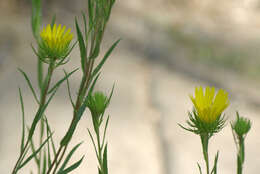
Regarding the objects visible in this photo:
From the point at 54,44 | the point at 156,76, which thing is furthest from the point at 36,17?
the point at 156,76

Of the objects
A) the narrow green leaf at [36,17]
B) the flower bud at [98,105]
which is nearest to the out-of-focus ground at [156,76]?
the narrow green leaf at [36,17]

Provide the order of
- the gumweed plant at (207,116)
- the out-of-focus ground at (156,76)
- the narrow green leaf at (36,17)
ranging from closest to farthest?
the gumweed plant at (207,116) < the narrow green leaf at (36,17) < the out-of-focus ground at (156,76)

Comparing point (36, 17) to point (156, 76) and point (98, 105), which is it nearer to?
point (98, 105)

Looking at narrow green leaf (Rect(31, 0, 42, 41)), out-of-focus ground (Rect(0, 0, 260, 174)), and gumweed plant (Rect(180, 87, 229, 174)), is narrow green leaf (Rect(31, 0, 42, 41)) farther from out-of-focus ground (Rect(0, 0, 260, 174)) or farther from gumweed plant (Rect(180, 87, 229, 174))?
out-of-focus ground (Rect(0, 0, 260, 174))

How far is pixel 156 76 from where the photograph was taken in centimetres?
178

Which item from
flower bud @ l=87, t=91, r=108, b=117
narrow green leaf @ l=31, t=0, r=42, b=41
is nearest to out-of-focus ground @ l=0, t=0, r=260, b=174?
narrow green leaf @ l=31, t=0, r=42, b=41

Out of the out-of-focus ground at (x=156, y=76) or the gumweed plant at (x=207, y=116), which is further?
the out-of-focus ground at (x=156, y=76)

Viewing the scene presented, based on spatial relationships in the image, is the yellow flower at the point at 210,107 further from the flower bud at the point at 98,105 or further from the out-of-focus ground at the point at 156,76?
the out-of-focus ground at the point at 156,76

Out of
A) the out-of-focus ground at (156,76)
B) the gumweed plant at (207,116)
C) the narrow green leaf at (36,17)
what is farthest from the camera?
the out-of-focus ground at (156,76)

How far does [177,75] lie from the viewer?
5.84ft

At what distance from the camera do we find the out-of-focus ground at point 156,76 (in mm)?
1355

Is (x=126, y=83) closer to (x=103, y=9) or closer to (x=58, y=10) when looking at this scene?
(x=58, y=10)

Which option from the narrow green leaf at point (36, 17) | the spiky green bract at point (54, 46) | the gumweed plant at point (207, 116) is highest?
the narrow green leaf at point (36, 17)

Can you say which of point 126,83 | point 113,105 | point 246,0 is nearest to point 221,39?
point 246,0
